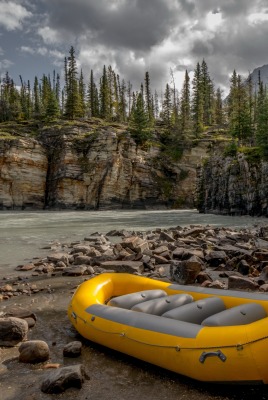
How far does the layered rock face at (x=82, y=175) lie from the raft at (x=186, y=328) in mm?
45043

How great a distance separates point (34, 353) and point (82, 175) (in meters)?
47.6

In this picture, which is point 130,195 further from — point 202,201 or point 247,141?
point 247,141

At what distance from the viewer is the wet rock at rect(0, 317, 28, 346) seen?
4887 millimetres

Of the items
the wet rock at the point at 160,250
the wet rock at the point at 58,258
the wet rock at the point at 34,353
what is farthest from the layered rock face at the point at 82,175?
the wet rock at the point at 34,353

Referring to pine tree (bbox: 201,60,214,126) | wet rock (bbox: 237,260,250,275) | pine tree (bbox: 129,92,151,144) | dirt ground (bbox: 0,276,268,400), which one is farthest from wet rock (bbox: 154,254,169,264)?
pine tree (bbox: 201,60,214,126)

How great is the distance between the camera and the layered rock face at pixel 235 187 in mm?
32062

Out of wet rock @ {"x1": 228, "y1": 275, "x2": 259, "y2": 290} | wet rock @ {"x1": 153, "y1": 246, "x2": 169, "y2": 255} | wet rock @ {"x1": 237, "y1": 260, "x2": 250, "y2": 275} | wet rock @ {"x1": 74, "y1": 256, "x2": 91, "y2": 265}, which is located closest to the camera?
wet rock @ {"x1": 228, "y1": 275, "x2": 259, "y2": 290}

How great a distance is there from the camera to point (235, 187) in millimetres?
34844

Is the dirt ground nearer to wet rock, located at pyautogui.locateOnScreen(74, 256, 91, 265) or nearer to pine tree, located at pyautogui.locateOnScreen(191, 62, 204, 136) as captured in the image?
wet rock, located at pyautogui.locateOnScreen(74, 256, 91, 265)

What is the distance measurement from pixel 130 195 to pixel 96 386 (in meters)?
47.8

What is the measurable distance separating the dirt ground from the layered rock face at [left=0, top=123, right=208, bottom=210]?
149 feet

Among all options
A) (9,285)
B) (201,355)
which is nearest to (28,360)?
(201,355)

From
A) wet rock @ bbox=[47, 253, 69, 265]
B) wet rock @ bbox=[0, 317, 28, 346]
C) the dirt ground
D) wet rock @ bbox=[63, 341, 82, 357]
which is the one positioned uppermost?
wet rock @ bbox=[47, 253, 69, 265]

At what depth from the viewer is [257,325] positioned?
3553 mm
